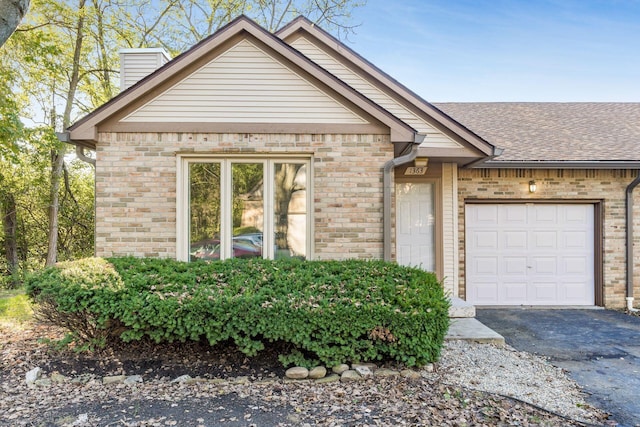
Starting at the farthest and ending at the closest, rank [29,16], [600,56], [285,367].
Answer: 1. [600,56]
2. [29,16]
3. [285,367]

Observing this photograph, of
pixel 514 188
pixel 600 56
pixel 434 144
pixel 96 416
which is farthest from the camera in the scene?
pixel 600 56

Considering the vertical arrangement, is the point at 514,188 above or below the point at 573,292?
above

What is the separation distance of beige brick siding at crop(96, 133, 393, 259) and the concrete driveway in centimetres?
274

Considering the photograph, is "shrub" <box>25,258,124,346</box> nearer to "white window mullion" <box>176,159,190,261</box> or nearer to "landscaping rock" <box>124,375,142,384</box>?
"landscaping rock" <box>124,375,142,384</box>

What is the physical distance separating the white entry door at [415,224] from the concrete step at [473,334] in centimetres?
207

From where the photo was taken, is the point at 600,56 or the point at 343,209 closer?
the point at 343,209

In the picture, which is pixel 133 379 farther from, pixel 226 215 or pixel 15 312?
pixel 15 312

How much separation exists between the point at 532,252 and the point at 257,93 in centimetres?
668

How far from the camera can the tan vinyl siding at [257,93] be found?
578 cm

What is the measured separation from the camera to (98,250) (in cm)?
560

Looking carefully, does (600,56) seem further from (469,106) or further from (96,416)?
(96,416)

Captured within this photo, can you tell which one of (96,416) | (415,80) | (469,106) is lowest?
(96,416)

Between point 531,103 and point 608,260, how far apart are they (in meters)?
5.41

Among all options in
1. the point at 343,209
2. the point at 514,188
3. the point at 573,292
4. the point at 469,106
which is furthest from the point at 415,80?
the point at 343,209
